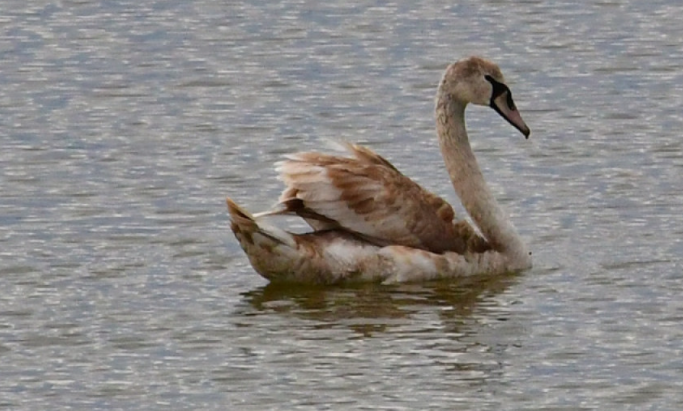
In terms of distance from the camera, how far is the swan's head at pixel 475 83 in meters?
14.5

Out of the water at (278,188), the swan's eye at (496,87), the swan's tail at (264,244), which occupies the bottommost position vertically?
the water at (278,188)

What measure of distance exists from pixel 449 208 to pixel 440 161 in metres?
3.05

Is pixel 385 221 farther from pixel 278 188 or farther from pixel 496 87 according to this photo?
pixel 278 188

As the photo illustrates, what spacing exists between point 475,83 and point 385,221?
1126mm

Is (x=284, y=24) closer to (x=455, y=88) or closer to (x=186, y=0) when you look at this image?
(x=186, y=0)

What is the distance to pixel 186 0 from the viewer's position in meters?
24.5

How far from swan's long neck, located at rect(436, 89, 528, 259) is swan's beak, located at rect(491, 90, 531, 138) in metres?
0.22

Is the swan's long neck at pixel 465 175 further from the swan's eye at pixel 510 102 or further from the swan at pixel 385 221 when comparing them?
the swan's eye at pixel 510 102

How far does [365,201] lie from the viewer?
13883 millimetres

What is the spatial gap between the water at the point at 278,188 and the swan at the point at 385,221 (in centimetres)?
17

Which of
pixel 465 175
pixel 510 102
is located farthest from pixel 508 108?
pixel 465 175

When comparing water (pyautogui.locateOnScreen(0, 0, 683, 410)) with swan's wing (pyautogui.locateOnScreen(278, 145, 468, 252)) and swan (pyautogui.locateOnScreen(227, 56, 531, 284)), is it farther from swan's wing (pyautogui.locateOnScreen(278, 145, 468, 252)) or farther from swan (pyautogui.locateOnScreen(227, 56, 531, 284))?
swan's wing (pyautogui.locateOnScreen(278, 145, 468, 252))

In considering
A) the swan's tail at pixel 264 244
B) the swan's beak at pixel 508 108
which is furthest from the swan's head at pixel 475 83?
the swan's tail at pixel 264 244

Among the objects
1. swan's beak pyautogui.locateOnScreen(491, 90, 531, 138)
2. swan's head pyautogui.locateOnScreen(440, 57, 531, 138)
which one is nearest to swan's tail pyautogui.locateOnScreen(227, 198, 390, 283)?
swan's head pyautogui.locateOnScreen(440, 57, 531, 138)
